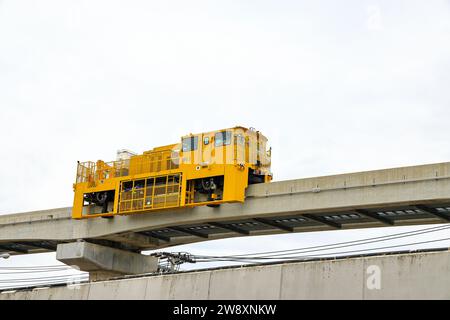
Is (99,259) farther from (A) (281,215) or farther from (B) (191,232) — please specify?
(A) (281,215)

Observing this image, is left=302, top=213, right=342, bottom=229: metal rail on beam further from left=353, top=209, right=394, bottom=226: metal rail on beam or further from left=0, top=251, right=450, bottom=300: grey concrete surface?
left=0, top=251, right=450, bottom=300: grey concrete surface

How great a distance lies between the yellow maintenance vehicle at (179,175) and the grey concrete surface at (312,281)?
40.3 feet

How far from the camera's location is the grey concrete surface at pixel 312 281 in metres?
17.5

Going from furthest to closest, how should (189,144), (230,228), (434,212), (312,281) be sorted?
(230,228) → (189,144) → (434,212) → (312,281)

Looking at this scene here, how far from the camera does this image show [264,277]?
20.3 m

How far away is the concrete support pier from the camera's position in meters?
41.8

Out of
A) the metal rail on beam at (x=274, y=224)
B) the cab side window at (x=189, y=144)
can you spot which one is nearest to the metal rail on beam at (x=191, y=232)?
the cab side window at (x=189, y=144)

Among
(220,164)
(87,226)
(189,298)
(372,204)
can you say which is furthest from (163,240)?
(189,298)

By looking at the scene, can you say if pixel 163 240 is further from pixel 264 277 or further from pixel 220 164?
pixel 264 277

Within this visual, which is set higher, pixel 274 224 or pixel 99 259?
pixel 274 224

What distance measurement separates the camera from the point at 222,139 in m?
36.4

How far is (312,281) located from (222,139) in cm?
1782

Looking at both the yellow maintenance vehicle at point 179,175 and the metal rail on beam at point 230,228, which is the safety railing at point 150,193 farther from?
the metal rail on beam at point 230,228

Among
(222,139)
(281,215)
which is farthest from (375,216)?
(222,139)
